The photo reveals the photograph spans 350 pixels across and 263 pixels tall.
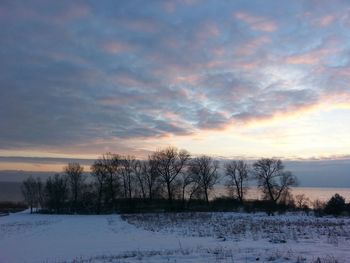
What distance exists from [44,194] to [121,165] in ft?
96.2

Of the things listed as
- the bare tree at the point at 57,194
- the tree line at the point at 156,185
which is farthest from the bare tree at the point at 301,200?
the bare tree at the point at 57,194

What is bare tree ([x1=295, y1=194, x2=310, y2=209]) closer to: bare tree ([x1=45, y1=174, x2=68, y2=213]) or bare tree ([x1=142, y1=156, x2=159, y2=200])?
bare tree ([x1=142, y1=156, x2=159, y2=200])

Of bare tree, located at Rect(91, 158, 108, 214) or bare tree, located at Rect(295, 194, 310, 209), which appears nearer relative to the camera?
bare tree, located at Rect(295, 194, 310, 209)

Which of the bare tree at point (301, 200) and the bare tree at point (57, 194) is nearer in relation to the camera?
the bare tree at point (301, 200)

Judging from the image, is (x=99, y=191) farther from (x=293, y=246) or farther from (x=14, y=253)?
(x=293, y=246)

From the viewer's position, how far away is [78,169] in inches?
4727

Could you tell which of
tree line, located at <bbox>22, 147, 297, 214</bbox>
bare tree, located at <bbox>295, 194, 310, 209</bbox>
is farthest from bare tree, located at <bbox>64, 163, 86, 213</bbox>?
bare tree, located at <bbox>295, 194, 310, 209</bbox>

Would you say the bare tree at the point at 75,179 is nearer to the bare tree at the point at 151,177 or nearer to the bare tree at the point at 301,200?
the bare tree at the point at 151,177

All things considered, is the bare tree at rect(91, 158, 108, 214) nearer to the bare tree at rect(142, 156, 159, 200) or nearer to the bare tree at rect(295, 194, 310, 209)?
the bare tree at rect(142, 156, 159, 200)

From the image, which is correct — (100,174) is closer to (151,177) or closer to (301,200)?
(151,177)

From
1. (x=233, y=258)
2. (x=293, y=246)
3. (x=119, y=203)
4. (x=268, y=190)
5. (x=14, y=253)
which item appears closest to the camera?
(x=233, y=258)

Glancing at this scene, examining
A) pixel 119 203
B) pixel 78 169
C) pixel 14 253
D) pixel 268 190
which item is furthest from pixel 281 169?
pixel 14 253

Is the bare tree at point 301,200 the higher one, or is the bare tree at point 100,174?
the bare tree at point 100,174

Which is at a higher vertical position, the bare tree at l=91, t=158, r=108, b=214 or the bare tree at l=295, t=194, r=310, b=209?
the bare tree at l=91, t=158, r=108, b=214
